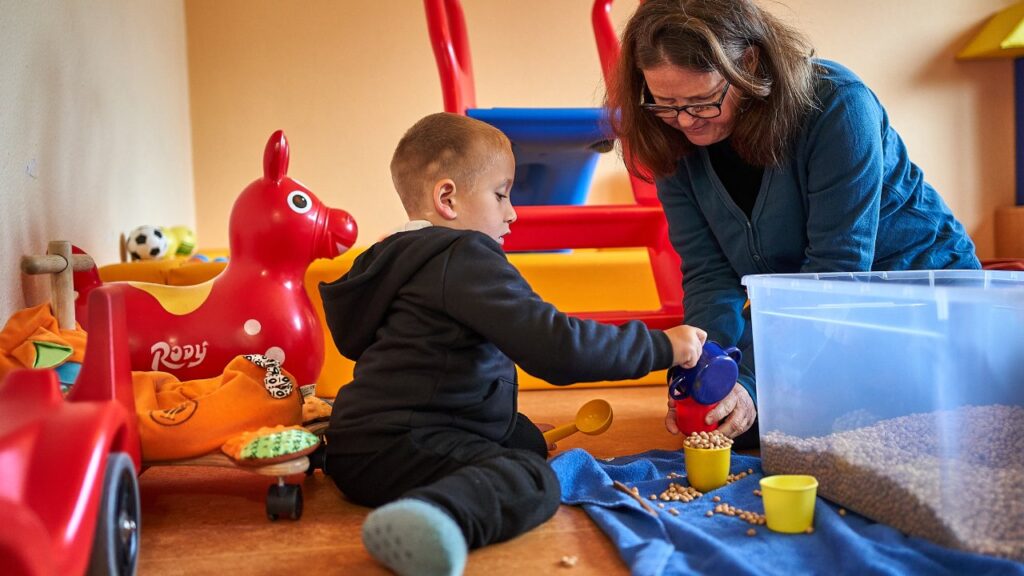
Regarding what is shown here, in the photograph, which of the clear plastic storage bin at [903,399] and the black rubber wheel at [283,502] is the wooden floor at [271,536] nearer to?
the black rubber wheel at [283,502]

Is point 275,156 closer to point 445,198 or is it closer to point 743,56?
point 445,198

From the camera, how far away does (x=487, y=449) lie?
1.01m

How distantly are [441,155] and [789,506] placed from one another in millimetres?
575

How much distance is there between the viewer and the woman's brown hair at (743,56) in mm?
1153

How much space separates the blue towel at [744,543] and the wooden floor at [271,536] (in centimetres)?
3

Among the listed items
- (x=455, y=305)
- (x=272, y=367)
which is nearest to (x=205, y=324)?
(x=272, y=367)

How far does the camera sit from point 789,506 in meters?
0.89

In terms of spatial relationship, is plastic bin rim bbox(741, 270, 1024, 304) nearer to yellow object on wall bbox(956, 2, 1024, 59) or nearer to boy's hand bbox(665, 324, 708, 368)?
boy's hand bbox(665, 324, 708, 368)

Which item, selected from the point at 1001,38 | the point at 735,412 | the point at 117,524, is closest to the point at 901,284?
the point at 735,412

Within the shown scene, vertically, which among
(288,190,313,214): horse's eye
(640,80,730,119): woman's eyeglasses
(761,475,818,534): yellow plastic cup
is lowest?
(761,475,818,534): yellow plastic cup

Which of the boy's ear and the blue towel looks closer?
the blue towel

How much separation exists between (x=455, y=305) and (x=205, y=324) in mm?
708

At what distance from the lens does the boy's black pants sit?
2.86 ft

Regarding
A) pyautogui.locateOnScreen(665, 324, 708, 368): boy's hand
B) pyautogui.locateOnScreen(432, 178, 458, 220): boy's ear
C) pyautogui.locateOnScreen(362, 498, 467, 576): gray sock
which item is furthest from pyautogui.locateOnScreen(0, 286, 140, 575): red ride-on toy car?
pyautogui.locateOnScreen(665, 324, 708, 368): boy's hand
